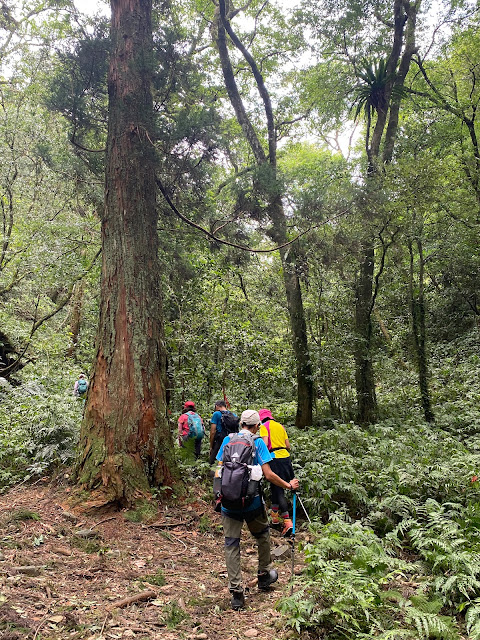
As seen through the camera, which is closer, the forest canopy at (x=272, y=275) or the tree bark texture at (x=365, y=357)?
the forest canopy at (x=272, y=275)

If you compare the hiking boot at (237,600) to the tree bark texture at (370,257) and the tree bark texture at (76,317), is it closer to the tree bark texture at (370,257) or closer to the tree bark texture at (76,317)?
the tree bark texture at (370,257)

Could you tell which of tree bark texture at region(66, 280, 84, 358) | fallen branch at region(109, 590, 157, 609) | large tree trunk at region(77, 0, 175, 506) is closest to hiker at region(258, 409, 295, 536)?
large tree trunk at region(77, 0, 175, 506)

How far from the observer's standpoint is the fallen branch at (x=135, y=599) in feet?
11.8

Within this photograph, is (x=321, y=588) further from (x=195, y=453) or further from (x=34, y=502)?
(x=195, y=453)

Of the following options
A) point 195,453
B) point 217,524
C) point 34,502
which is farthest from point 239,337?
point 34,502

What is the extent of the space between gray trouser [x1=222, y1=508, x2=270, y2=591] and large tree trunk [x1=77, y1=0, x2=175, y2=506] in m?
2.03

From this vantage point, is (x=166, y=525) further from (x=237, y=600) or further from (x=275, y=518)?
(x=237, y=600)

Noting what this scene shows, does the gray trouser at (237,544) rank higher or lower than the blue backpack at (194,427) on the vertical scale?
lower

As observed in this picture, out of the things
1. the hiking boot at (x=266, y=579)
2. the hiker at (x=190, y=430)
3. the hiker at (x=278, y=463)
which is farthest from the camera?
the hiker at (x=190, y=430)

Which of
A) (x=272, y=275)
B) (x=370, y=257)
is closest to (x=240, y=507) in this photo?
(x=370, y=257)

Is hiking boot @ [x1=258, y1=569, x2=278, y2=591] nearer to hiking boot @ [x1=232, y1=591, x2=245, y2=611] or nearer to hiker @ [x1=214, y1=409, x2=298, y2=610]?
hiker @ [x1=214, y1=409, x2=298, y2=610]

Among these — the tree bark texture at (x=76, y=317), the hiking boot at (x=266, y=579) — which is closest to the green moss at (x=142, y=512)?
the hiking boot at (x=266, y=579)

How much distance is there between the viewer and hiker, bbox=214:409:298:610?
3.93m

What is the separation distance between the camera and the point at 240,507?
3965mm
